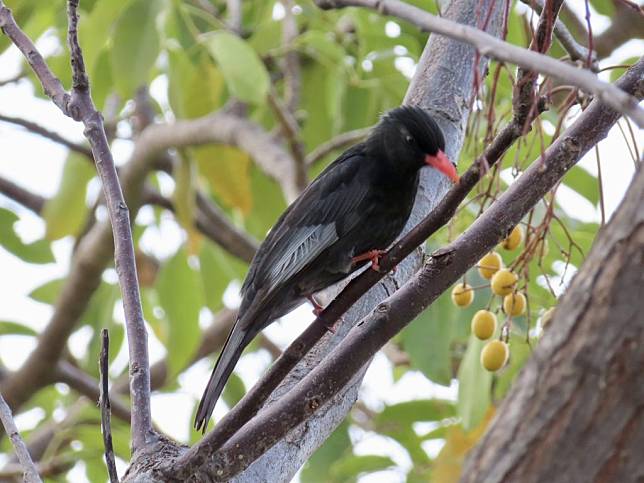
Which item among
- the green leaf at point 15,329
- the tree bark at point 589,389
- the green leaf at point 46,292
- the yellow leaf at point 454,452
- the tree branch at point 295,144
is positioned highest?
the green leaf at point 46,292

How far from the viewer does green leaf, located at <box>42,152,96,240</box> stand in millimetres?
5328

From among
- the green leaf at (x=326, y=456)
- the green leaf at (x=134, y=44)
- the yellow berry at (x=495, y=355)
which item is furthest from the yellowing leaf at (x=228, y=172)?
the yellow berry at (x=495, y=355)

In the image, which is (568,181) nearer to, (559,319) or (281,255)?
(281,255)

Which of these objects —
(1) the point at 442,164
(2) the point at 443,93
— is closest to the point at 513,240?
(1) the point at 442,164

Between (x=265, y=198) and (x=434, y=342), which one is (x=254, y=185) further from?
(x=434, y=342)

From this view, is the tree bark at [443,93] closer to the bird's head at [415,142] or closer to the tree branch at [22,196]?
the bird's head at [415,142]

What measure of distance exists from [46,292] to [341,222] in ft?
8.76

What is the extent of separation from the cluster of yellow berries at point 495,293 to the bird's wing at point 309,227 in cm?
58

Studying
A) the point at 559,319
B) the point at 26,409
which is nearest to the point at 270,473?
the point at 559,319

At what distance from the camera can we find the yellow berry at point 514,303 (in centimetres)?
308

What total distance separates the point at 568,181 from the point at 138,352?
2.32 m

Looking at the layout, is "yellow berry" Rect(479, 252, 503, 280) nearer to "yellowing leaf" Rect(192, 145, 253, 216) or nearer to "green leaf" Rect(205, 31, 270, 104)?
"green leaf" Rect(205, 31, 270, 104)

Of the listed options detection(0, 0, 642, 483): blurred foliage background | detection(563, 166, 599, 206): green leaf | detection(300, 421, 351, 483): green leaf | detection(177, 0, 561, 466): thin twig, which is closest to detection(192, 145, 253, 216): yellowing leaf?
detection(0, 0, 642, 483): blurred foliage background

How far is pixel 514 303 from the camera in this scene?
121 inches
